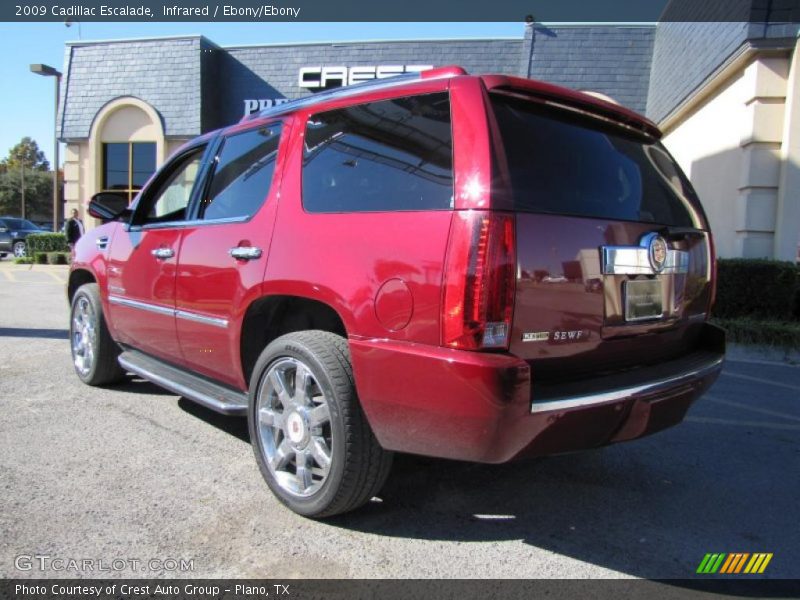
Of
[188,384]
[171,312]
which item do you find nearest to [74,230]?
[171,312]

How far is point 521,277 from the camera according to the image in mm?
2244

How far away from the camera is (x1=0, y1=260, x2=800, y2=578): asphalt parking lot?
2.49 metres

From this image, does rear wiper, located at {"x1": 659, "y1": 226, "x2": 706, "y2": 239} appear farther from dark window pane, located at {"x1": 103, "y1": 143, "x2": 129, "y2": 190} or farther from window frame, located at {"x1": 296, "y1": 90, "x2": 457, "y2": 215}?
dark window pane, located at {"x1": 103, "y1": 143, "x2": 129, "y2": 190}

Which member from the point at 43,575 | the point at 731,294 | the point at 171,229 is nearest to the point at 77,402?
the point at 171,229

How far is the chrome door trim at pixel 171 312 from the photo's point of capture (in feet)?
10.8

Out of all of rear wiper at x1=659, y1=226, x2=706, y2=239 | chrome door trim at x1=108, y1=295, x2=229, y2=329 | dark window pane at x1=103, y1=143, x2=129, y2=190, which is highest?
dark window pane at x1=103, y1=143, x2=129, y2=190

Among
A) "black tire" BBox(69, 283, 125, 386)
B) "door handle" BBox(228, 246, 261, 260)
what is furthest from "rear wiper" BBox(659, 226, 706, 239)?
"black tire" BBox(69, 283, 125, 386)

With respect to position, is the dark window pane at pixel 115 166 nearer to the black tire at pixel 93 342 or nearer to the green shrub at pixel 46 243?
the green shrub at pixel 46 243

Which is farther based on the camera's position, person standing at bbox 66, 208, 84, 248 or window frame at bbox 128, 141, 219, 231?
person standing at bbox 66, 208, 84, 248

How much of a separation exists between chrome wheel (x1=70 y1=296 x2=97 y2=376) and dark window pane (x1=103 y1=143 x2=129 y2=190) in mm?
13479

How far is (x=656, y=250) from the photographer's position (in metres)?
2.70
